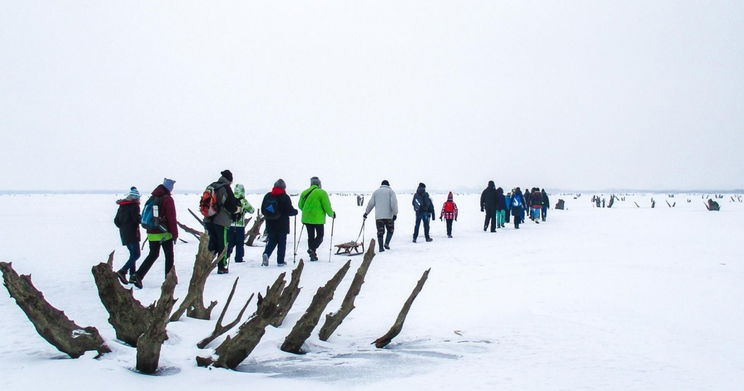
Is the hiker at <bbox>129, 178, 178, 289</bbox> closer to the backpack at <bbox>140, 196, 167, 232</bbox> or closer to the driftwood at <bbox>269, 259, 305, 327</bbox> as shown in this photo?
the backpack at <bbox>140, 196, 167, 232</bbox>

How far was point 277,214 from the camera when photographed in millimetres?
10328

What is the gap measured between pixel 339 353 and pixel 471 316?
2.08m

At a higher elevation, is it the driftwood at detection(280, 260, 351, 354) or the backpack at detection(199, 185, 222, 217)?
the backpack at detection(199, 185, 222, 217)

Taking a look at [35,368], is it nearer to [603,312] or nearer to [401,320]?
[401,320]

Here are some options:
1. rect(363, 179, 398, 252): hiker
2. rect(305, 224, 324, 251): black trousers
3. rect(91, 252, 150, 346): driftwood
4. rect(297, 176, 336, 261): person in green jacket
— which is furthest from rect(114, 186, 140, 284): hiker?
rect(363, 179, 398, 252): hiker

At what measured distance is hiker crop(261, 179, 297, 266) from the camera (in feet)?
33.9

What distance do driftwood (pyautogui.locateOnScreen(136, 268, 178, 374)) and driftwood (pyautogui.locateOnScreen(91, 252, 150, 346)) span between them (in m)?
0.48

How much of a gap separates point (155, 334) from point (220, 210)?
Result: 18.4 feet

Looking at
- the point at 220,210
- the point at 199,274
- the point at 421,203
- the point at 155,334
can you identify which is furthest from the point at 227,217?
the point at 421,203

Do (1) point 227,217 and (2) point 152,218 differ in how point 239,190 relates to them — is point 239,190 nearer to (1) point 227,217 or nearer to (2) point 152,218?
(1) point 227,217

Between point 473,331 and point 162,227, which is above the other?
point 162,227

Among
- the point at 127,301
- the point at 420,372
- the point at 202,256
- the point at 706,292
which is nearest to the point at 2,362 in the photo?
the point at 127,301

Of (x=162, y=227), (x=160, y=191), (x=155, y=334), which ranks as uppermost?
(x=160, y=191)

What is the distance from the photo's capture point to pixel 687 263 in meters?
9.73
